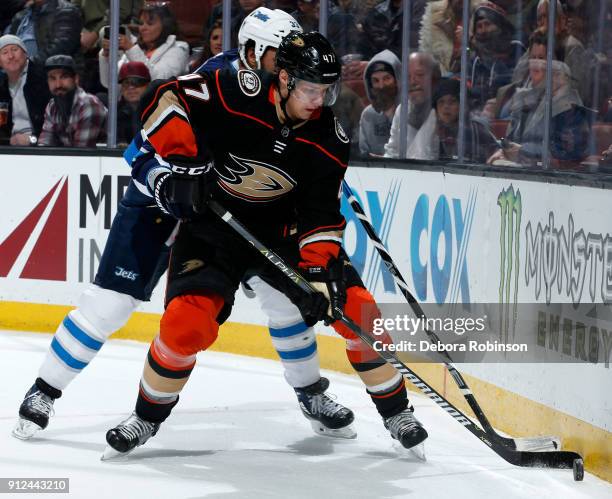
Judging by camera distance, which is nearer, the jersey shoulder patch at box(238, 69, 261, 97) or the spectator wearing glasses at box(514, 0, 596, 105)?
the jersey shoulder patch at box(238, 69, 261, 97)

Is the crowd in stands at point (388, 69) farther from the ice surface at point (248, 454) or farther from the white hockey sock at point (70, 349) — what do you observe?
the white hockey sock at point (70, 349)

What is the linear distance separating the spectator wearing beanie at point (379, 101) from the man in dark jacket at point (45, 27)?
5.47 ft

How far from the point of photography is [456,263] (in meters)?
4.64

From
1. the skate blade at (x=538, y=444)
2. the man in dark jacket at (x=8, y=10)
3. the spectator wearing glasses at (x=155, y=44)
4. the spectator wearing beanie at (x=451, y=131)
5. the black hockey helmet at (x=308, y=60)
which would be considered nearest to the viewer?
the black hockey helmet at (x=308, y=60)

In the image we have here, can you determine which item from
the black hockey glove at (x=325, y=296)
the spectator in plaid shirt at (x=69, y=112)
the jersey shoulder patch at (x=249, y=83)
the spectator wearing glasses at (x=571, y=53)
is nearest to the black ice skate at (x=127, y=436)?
the black hockey glove at (x=325, y=296)

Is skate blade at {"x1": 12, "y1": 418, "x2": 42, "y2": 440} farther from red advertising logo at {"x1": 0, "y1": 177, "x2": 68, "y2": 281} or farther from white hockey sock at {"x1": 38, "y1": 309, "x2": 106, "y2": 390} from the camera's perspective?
red advertising logo at {"x1": 0, "y1": 177, "x2": 68, "y2": 281}

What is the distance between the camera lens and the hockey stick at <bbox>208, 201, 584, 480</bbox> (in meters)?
3.59

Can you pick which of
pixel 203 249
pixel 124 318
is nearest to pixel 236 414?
pixel 124 318

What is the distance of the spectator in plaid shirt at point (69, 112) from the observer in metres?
6.06

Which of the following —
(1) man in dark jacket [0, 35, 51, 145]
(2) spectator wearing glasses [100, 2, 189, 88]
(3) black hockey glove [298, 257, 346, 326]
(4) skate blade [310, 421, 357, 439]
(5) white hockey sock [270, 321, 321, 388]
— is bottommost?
(4) skate blade [310, 421, 357, 439]

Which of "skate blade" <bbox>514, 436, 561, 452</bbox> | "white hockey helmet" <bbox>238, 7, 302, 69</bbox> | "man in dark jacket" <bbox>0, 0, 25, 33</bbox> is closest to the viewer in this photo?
"skate blade" <bbox>514, 436, 561, 452</bbox>

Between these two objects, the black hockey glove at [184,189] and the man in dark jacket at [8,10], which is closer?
the black hockey glove at [184,189]

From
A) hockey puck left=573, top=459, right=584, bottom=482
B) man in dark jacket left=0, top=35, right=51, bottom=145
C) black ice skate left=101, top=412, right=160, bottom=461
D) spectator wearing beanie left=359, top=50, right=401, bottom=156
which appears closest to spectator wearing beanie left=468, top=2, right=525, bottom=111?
spectator wearing beanie left=359, top=50, right=401, bottom=156

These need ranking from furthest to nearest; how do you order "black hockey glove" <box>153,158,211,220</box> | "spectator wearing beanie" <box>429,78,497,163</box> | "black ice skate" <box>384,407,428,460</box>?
"spectator wearing beanie" <box>429,78,497,163</box> → "black ice skate" <box>384,407,428,460</box> → "black hockey glove" <box>153,158,211,220</box>
